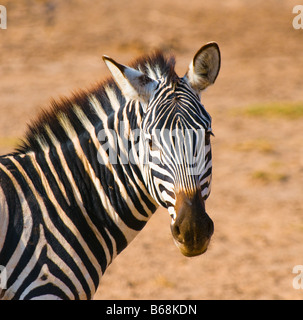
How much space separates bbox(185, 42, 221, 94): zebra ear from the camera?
413cm

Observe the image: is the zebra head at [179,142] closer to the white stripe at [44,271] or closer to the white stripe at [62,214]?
the white stripe at [62,214]

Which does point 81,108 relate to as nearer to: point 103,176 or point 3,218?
point 103,176

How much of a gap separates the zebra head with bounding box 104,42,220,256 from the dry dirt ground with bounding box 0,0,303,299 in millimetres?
4239

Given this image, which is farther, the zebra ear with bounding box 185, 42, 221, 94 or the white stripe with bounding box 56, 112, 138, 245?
the white stripe with bounding box 56, 112, 138, 245

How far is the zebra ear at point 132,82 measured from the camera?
13.1 feet

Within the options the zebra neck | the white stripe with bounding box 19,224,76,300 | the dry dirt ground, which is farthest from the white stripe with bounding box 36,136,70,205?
the dry dirt ground

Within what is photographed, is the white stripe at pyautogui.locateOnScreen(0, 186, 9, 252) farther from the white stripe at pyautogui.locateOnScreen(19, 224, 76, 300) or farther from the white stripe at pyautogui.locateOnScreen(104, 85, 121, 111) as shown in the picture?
the white stripe at pyautogui.locateOnScreen(104, 85, 121, 111)

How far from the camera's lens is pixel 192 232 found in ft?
12.1

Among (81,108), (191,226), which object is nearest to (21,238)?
(81,108)

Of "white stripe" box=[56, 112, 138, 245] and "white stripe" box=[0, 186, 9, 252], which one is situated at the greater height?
"white stripe" box=[56, 112, 138, 245]

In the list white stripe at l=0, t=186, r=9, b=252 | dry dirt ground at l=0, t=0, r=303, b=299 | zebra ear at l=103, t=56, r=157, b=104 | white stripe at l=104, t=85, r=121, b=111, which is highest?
dry dirt ground at l=0, t=0, r=303, b=299

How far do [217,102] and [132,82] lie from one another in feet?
35.8

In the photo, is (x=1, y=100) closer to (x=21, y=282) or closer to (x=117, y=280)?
(x=117, y=280)
